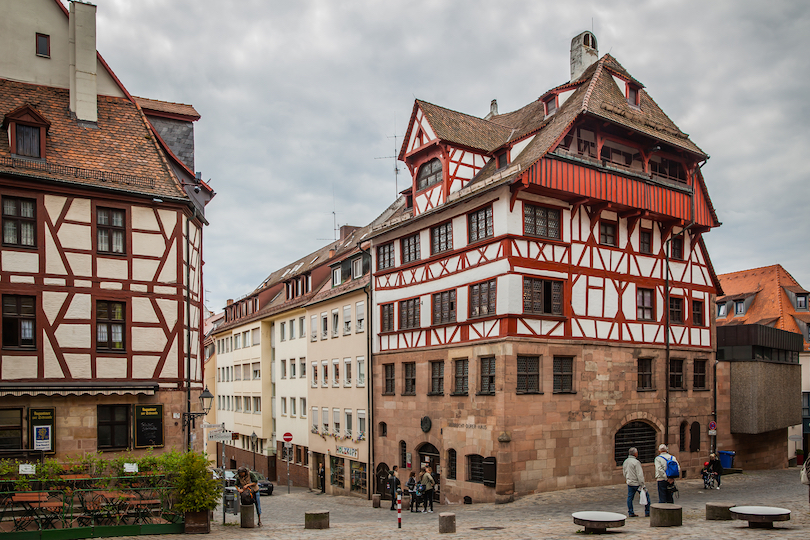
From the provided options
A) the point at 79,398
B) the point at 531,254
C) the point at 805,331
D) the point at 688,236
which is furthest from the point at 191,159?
the point at 805,331

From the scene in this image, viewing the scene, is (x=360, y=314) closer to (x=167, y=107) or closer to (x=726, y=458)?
(x=167, y=107)

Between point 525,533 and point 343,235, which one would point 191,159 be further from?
point 343,235

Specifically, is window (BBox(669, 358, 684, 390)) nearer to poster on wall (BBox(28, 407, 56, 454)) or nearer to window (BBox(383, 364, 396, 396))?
window (BBox(383, 364, 396, 396))

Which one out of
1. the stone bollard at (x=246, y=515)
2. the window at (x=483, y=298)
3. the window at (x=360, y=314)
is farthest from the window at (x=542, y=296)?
the window at (x=360, y=314)

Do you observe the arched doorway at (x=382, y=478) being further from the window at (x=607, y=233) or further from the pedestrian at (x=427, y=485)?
the window at (x=607, y=233)

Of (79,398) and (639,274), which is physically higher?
(639,274)

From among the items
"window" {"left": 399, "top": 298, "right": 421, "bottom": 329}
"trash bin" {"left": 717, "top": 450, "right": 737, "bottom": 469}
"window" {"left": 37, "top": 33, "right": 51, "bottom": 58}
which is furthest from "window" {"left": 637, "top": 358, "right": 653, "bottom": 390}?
"window" {"left": 37, "top": 33, "right": 51, "bottom": 58}

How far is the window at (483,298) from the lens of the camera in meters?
26.2

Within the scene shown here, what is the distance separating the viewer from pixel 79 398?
2119 cm

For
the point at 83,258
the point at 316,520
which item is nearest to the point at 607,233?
the point at 316,520

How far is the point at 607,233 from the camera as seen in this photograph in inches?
1125

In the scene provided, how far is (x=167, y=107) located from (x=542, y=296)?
15.6 m

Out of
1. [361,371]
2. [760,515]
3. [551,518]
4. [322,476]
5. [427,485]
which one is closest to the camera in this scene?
[760,515]

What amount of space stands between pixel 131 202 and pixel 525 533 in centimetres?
1511
